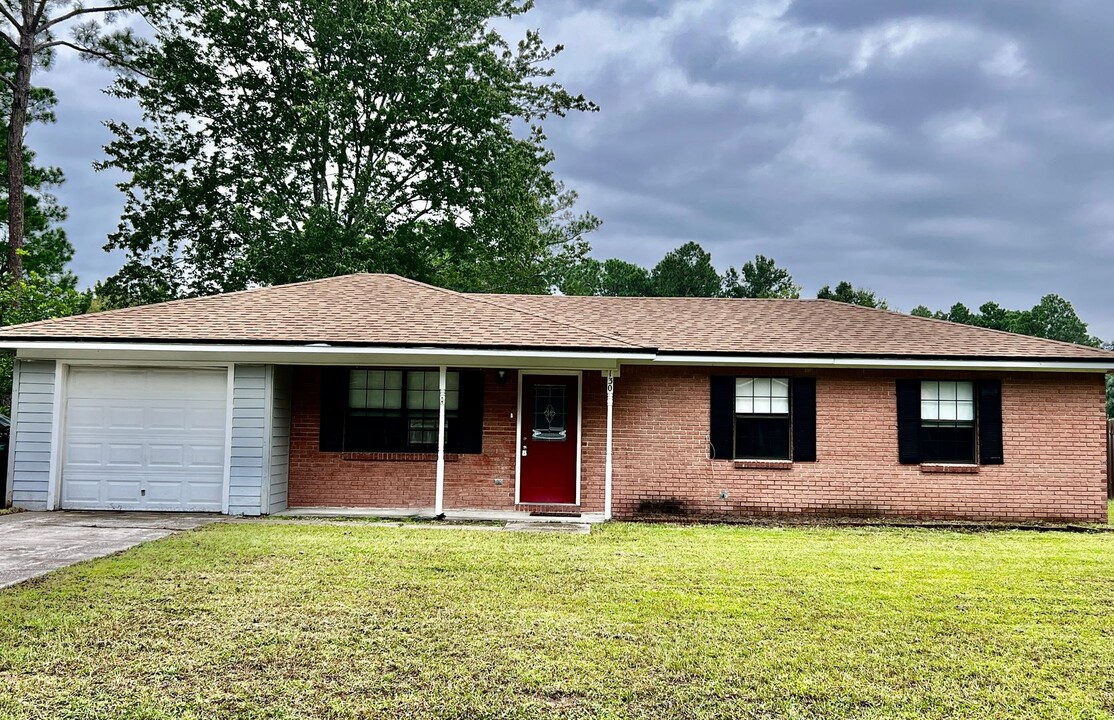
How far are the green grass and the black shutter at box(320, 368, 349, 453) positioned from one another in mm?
3830

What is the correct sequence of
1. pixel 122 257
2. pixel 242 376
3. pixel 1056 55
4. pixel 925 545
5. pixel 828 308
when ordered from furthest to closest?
1. pixel 122 257
2. pixel 1056 55
3. pixel 828 308
4. pixel 242 376
5. pixel 925 545

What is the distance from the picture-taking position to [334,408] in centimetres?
1196

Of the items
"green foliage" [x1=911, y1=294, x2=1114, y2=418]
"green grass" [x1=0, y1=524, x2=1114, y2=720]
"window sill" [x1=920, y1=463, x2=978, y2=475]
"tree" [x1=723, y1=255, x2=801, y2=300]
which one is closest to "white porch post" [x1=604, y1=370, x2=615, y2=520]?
"green grass" [x1=0, y1=524, x2=1114, y2=720]

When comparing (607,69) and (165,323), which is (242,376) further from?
(607,69)

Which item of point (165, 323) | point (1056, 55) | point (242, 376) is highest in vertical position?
point (1056, 55)

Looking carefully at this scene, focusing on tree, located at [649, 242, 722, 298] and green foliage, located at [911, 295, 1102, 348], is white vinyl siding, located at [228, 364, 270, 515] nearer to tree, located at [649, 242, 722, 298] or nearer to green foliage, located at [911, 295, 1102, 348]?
tree, located at [649, 242, 722, 298]

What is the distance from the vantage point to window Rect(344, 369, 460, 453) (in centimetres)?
1201

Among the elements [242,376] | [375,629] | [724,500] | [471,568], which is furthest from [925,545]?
[242,376]

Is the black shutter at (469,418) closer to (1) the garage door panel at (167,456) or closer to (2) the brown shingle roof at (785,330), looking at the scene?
(2) the brown shingle roof at (785,330)

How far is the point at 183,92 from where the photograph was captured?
74.9 ft

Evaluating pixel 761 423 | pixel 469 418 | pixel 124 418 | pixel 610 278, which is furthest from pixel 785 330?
pixel 610 278

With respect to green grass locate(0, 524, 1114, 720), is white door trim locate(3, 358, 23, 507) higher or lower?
higher

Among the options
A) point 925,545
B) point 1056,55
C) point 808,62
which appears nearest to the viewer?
point 925,545

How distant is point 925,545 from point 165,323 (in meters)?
10.6
